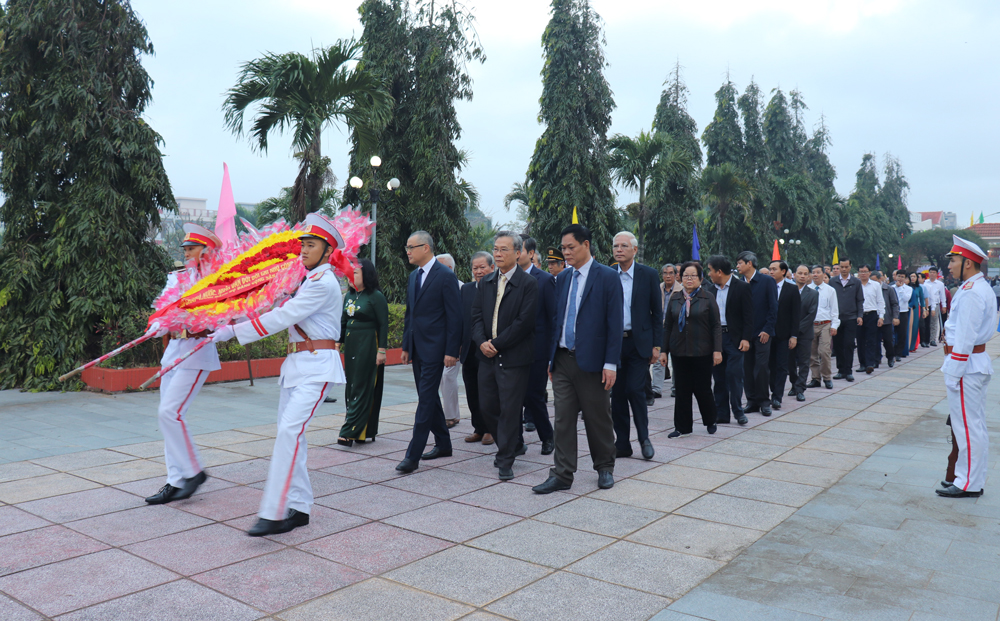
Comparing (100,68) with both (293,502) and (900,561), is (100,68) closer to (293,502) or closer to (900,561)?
(293,502)

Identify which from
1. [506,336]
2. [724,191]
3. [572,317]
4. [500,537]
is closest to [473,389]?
[506,336]

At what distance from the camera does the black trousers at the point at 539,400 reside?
262 inches

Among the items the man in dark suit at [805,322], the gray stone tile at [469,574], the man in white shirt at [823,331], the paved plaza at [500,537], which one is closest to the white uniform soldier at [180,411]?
the paved plaza at [500,537]

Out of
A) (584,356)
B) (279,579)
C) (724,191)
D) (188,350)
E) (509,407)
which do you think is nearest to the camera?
(279,579)

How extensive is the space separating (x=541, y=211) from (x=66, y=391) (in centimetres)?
2180

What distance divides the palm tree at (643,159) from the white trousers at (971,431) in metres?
23.8

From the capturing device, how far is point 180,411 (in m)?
4.88

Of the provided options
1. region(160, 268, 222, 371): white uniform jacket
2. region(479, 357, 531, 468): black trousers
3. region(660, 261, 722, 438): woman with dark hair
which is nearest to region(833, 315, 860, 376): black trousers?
region(660, 261, 722, 438): woman with dark hair

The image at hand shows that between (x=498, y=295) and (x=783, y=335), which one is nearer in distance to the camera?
(x=498, y=295)

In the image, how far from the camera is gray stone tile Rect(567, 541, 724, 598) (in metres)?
3.51

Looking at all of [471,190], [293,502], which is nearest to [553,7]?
[471,190]

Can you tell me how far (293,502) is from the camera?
14.2 feet

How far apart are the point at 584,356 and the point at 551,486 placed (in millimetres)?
951

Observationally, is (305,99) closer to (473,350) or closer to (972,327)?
(473,350)
